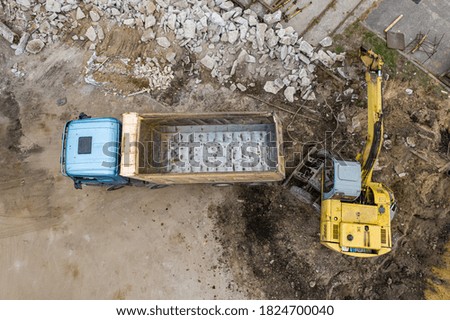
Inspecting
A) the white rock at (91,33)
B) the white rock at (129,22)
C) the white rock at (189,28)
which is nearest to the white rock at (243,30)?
the white rock at (189,28)

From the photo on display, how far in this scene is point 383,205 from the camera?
10391 mm

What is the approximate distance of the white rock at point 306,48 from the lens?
12805 millimetres

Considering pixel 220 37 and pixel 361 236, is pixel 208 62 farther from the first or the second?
pixel 361 236

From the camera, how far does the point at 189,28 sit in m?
12.8

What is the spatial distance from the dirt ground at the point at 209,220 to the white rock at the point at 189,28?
136 centimetres

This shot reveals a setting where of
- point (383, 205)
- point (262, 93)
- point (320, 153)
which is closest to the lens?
point (383, 205)

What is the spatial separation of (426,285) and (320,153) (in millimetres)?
5113

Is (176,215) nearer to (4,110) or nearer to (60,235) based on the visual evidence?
(60,235)

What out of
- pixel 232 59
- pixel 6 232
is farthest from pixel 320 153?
pixel 6 232

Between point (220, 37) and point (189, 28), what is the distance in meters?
1.04

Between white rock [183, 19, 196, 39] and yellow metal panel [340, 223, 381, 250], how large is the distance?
7570 mm

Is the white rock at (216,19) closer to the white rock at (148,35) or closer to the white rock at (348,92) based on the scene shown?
the white rock at (148,35)

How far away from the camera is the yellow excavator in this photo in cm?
1020

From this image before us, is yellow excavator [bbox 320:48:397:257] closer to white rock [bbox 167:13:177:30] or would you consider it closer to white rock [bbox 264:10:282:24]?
white rock [bbox 264:10:282:24]
